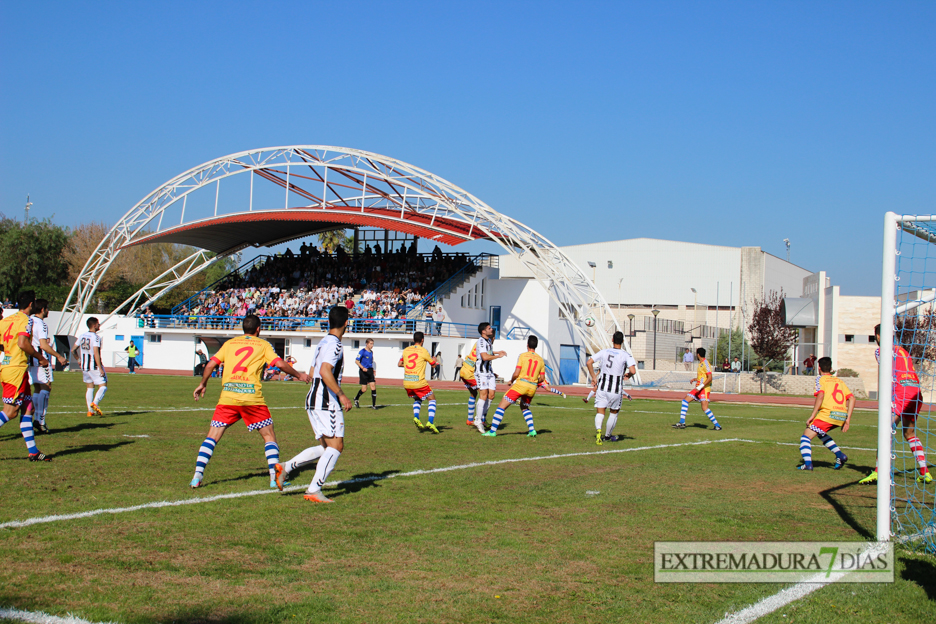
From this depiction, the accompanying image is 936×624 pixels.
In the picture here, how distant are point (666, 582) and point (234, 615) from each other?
2.87 meters

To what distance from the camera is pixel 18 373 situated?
10.1m

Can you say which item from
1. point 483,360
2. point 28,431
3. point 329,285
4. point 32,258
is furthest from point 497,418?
point 32,258

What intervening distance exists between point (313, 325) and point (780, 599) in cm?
4269

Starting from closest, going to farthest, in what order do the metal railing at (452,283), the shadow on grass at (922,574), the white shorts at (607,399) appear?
the shadow on grass at (922,574) < the white shorts at (607,399) < the metal railing at (452,283)

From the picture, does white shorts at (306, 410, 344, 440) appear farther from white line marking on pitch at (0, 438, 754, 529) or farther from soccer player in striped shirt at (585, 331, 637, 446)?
soccer player in striped shirt at (585, 331, 637, 446)

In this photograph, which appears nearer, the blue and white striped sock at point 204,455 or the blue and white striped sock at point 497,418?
the blue and white striped sock at point 204,455

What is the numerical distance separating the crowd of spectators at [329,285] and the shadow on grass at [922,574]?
127 feet

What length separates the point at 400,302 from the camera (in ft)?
151

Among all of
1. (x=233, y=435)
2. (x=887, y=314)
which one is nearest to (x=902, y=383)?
(x=887, y=314)

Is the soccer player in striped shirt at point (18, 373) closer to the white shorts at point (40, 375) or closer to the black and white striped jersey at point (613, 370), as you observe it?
the white shorts at point (40, 375)

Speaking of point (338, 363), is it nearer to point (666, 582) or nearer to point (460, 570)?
point (460, 570)

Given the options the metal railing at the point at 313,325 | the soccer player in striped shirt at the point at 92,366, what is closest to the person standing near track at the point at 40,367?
the soccer player in striped shirt at the point at 92,366

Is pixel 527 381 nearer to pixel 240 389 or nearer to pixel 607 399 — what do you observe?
pixel 607 399

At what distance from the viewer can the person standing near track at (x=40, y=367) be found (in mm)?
11211
